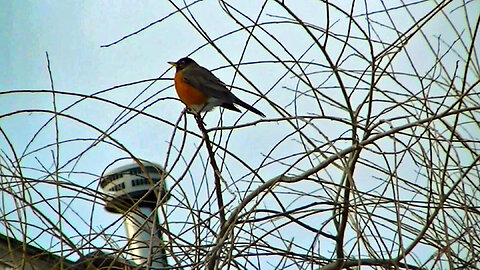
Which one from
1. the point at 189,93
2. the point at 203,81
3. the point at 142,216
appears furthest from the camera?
the point at 203,81

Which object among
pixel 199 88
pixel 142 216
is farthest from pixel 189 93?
pixel 142 216

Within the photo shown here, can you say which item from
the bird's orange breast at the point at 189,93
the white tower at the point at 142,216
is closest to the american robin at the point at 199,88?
the bird's orange breast at the point at 189,93

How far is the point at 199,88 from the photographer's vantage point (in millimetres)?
4773

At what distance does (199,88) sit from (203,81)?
6cm

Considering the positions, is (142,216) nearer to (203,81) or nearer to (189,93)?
(189,93)

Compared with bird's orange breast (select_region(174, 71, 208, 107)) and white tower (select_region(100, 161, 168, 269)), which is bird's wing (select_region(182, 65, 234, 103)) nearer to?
bird's orange breast (select_region(174, 71, 208, 107))

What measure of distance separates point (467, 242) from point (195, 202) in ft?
2.73

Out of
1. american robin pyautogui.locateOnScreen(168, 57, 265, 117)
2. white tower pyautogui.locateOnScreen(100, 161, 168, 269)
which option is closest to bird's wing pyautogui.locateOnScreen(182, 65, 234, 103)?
american robin pyautogui.locateOnScreen(168, 57, 265, 117)

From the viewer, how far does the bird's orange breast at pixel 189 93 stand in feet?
14.9

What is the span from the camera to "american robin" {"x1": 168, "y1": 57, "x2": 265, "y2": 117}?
A: 4.34 metres

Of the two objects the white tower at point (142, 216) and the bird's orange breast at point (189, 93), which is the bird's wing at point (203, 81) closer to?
the bird's orange breast at point (189, 93)

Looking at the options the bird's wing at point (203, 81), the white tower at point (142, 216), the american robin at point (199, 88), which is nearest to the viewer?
the white tower at point (142, 216)

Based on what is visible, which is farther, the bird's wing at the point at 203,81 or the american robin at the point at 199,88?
the bird's wing at the point at 203,81

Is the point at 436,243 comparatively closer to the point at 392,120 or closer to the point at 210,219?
the point at 392,120
